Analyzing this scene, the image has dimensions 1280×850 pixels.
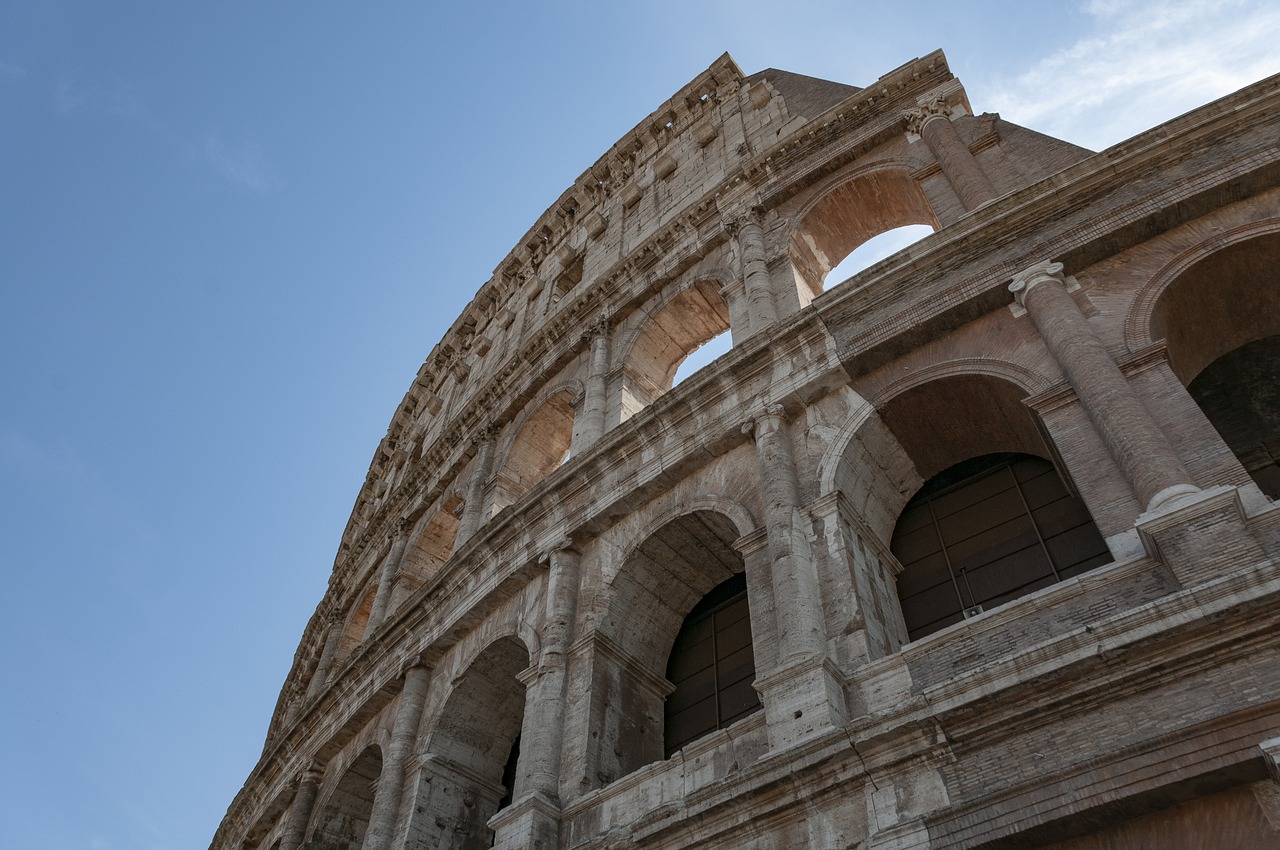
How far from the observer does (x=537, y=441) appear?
50.0ft

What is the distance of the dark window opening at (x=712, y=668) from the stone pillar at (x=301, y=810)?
5669 mm

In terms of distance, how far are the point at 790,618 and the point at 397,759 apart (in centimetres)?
543

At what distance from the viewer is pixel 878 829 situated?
5.81 metres

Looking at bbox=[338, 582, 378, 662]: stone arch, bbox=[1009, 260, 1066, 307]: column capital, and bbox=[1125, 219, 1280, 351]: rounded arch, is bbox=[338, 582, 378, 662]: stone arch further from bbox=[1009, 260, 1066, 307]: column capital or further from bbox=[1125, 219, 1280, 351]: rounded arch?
bbox=[1125, 219, 1280, 351]: rounded arch

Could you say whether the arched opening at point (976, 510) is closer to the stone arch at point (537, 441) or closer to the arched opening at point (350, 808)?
the stone arch at point (537, 441)

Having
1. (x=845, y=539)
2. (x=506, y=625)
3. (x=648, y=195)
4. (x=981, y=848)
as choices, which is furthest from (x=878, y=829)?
(x=648, y=195)

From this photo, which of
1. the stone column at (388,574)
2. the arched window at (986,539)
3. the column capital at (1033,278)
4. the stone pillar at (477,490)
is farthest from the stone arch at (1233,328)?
the stone column at (388,574)

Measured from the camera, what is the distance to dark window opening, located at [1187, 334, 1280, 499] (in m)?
8.67

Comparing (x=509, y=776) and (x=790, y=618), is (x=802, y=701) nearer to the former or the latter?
(x=790, y=618)

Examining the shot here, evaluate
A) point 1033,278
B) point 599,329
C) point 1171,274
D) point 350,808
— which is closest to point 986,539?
point 1033,278

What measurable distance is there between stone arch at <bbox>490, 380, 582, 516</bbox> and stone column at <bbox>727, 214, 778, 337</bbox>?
3.34 metres

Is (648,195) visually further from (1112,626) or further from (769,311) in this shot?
(1112,626)

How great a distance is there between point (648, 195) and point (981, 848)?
46.0 feet

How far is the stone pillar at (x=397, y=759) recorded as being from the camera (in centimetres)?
995
